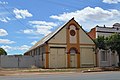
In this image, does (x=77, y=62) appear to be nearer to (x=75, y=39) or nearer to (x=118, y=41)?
(x=75, y=39)

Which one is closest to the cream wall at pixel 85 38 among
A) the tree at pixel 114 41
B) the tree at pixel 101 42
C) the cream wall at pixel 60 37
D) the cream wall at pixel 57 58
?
the tree at pixel 101 42

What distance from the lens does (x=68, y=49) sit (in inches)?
1980

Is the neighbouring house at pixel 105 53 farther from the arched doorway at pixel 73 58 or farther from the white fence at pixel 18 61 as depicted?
the white fence at pixel 18 61

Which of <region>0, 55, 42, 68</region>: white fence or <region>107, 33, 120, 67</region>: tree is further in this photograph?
<region>0, 55, 42, 68</region>: white fence

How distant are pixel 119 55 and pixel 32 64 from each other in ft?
51.8

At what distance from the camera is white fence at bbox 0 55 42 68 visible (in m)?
52.8

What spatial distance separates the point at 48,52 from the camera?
48.7 m

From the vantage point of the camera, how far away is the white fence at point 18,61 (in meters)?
52.8

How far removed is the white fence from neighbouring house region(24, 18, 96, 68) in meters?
2.34

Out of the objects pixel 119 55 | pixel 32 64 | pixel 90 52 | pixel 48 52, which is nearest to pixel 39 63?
pixel 32 64

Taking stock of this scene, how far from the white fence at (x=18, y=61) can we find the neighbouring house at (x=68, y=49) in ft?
7.69

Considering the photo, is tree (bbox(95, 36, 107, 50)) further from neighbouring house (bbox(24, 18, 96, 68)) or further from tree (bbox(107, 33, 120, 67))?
neighbouring house (bbox(24, 18, 96, 68))

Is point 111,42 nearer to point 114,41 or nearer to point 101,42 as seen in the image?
point 114,41

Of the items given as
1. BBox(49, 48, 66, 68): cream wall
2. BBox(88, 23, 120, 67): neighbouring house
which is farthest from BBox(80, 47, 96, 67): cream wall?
BBox(49, 48, 66, 68): cream wall
